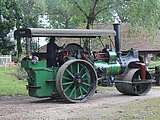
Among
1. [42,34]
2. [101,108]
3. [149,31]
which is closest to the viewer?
[101,108]

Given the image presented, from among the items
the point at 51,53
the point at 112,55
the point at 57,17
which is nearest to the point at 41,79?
the point at 51,53

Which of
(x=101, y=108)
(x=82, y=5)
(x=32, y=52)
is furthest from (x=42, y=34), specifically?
(x=82, y=5)

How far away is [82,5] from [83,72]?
369 inches

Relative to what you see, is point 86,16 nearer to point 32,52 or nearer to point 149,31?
point 149,31

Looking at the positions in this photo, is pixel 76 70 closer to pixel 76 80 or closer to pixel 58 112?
pixel 76 80

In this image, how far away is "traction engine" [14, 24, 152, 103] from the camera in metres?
11.1

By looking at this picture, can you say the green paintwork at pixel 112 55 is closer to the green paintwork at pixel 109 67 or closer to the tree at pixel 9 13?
the green paintwork at pixel 109 67

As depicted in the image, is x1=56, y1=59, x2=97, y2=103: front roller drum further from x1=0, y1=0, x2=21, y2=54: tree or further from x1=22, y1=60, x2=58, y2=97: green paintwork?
x1=0, y1=0, x2=21, y2=54: tree

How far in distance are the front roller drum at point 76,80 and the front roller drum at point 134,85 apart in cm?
173

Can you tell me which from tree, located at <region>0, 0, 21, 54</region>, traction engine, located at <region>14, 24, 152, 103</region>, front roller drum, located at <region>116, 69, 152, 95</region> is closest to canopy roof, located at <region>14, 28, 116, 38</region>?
traction engine, located at <region>14, 24, 152, 103</region>

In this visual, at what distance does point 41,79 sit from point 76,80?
111 centimetres

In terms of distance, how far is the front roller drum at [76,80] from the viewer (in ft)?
36.5

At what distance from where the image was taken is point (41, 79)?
1118 cm

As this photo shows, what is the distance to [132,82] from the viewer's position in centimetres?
1316
